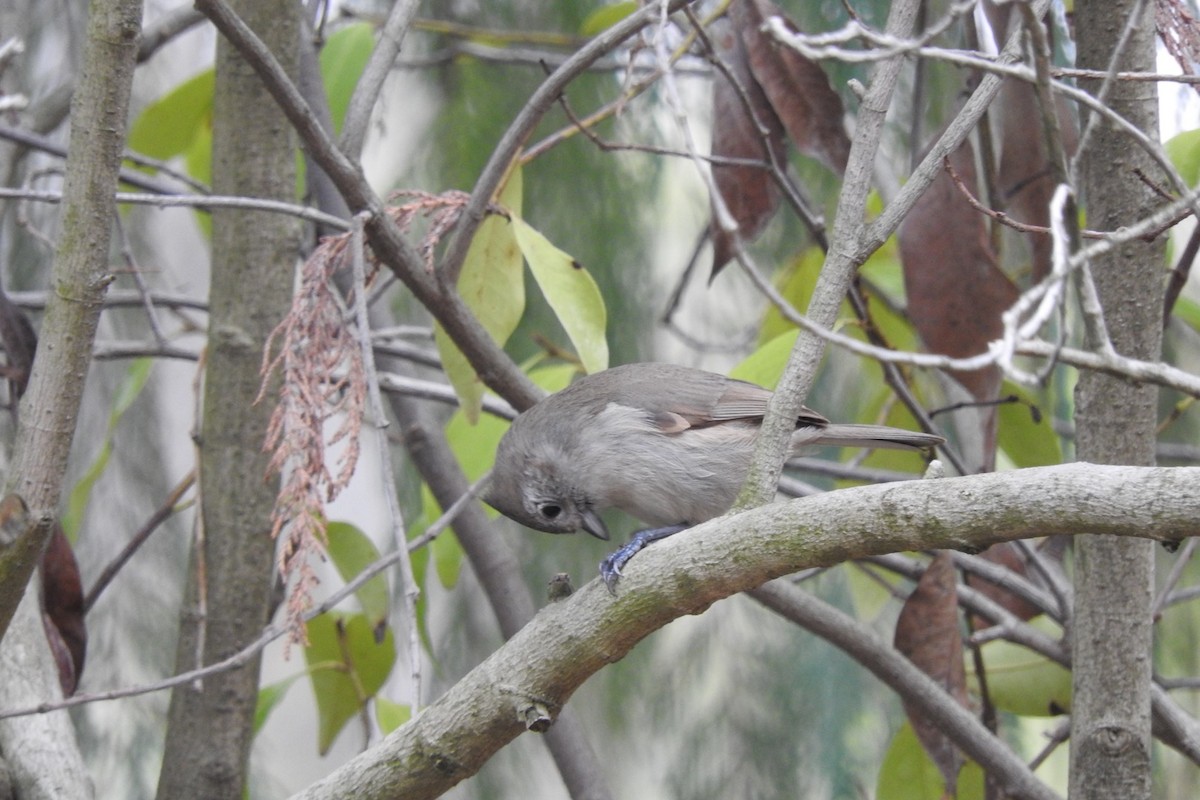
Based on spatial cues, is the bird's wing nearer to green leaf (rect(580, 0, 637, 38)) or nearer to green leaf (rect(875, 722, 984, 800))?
green leaf (rect(875, 722, 984, 800))

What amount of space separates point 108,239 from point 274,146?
3.49ft

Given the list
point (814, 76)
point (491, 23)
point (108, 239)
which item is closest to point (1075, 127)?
point (814, 76)

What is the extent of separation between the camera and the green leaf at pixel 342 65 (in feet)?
10.8

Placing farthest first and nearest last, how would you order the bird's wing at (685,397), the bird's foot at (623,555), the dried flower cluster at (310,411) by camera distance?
the bird's wing at (685,397) < the dried flower cluster at (310,411) < the bird's foot at (623,555)

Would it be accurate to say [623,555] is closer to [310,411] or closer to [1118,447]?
[310,411]

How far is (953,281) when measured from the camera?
106 inches

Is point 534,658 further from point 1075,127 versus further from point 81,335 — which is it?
point 1075,127

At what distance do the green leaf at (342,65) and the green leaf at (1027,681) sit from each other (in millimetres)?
2197

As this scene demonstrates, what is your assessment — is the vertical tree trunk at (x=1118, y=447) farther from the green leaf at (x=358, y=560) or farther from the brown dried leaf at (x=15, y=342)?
the brown dried leaf at (x=15, y=342)

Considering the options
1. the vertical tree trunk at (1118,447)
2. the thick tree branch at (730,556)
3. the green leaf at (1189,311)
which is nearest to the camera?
the thick tree branch at (730,556)

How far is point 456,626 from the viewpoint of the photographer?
13.3ft

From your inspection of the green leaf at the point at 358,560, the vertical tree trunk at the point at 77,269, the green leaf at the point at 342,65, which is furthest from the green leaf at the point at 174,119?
the vertical tree trunk at the point at 77,269

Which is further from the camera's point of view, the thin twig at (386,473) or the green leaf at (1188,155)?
the green leaf at (1188,155)

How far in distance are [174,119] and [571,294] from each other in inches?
61.1
